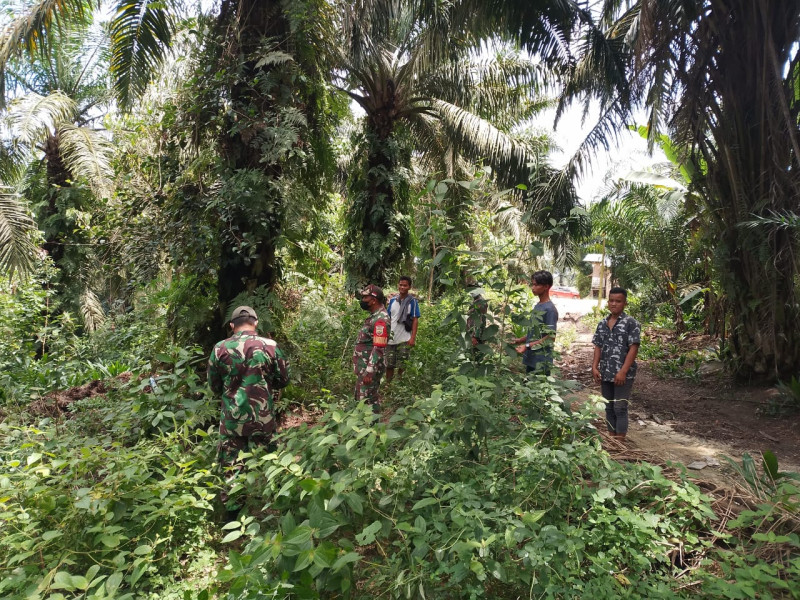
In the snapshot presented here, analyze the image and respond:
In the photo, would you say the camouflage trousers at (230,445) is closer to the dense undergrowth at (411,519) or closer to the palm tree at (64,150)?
the dense undergrowth at (411,519)

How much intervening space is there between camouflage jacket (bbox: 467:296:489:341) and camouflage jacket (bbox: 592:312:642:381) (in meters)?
1.72

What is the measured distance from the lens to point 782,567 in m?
2.28

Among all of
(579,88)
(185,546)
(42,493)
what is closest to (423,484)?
(185,546)

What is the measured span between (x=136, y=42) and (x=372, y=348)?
4816 millimetres

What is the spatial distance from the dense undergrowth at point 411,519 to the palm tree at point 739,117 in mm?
4319

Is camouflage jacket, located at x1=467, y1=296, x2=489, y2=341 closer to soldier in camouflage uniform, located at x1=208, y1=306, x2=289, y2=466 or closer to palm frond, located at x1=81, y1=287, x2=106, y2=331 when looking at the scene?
soldier in camouflage uniform, located at x1=208, y1=306, x2=289, y2=466

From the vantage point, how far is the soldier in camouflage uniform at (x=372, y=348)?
15.5 feet

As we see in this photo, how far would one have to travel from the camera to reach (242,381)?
353cm

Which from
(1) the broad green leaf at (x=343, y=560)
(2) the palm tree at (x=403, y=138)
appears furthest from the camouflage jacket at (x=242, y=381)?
(2) the palm tree at (x=403, y=138)

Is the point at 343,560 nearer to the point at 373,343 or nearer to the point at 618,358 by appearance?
the point at 373,343

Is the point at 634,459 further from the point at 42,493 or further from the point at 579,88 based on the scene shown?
the point at 579,88

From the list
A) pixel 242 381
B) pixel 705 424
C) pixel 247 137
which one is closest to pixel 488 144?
pixel 247 137

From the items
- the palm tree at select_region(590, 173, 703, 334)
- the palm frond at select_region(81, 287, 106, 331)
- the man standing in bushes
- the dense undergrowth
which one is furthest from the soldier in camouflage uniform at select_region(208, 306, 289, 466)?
the palm tree at select_region(590, 173, 703, 334)

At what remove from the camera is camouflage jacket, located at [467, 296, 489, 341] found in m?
3.34
